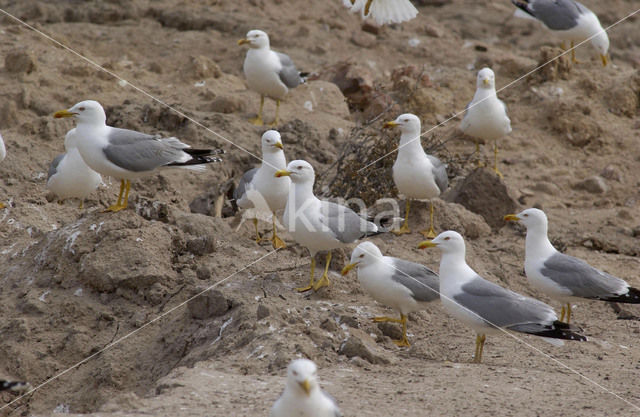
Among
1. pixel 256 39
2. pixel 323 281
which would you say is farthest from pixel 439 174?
pixel 256 39

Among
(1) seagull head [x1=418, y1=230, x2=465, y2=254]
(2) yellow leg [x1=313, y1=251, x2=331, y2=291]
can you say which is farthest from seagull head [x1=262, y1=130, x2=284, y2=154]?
(1) seagull head [x1=418, y1=230, x2=465, y2=254]

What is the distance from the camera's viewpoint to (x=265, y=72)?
34.3 feet

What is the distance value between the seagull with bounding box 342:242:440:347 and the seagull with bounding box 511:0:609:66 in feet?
24.2

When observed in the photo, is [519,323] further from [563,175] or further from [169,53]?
[169,53]

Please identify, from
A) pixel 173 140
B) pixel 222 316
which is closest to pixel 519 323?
pixel 222 316

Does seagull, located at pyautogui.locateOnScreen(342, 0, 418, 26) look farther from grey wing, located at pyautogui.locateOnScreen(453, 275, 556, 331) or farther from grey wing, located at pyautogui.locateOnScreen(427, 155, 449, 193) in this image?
grey wing, located at pyautogui.locateOnScreen(453, 275, 556, 331)

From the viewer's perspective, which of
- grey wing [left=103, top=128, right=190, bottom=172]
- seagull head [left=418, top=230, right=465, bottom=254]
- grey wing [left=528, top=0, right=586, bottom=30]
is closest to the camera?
seagull head [left=418, top=230, right=465, bottom=254]

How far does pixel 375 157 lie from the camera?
9211 millimetres

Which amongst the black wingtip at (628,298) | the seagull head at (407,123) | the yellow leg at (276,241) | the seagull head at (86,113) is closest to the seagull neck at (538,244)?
the black wingtip at (628,298)

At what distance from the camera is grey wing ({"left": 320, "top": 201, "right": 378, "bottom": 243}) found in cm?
655

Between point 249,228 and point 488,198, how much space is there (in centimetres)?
246

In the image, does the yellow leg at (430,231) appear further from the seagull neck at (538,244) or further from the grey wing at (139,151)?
the grey wing at (139,151)

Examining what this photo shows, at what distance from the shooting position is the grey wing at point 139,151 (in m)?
6.65

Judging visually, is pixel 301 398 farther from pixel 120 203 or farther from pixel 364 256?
pixel 120 203
